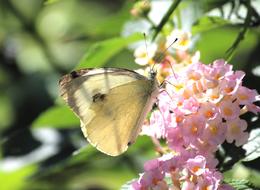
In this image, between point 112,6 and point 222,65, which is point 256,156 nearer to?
point 222,65

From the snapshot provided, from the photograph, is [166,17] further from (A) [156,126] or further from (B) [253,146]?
(B) [253,146]

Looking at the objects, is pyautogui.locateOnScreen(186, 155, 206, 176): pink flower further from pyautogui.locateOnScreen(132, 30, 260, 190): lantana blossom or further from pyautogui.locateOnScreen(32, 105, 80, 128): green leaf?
pyautogui.locateOnScreen(32, 105, 80, 128): green leaf

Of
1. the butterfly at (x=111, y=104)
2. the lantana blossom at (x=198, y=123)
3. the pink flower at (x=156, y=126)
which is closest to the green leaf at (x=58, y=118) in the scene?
the butterfly at (x=111, y=104)

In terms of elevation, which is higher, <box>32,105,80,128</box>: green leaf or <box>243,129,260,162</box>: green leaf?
<box>32,105,80,128</box>: green leaf

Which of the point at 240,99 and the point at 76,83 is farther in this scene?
the point at 76,83

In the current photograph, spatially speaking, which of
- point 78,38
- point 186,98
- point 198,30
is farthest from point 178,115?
point 78,38

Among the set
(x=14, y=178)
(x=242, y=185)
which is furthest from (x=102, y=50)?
(x=14, y=178)

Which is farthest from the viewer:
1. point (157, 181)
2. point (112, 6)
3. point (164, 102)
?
point (112, 6)

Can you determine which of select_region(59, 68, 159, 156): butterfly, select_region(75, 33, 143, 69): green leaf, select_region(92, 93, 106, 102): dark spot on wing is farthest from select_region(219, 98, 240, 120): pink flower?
select_region(75, 33, 143, 69): green leaf
